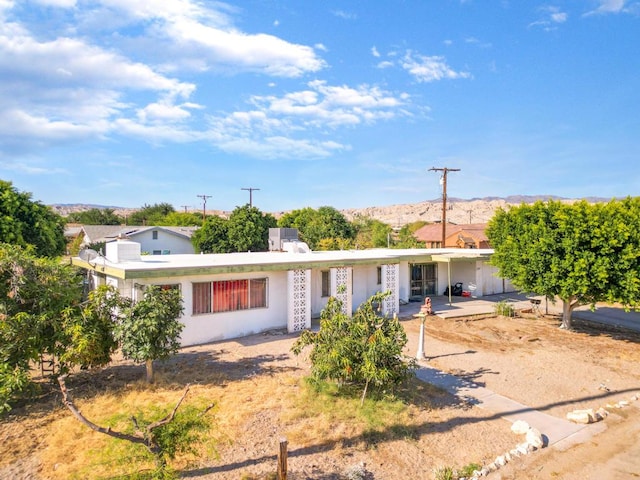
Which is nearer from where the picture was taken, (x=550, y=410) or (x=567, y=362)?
(x=550, y=410)

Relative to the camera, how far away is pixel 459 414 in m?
8.13

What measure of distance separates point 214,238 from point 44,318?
3427 centimetres

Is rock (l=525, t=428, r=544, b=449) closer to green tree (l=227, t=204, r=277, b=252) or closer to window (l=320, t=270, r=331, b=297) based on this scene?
window (l=320, t=270, r=331, b=297)

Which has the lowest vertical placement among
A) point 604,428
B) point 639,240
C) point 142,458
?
point 604,428

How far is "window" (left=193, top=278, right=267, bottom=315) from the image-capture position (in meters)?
13.0

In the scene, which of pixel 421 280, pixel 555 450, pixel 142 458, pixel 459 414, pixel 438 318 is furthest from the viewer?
pixel 421 280

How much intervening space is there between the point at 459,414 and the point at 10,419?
347 inches

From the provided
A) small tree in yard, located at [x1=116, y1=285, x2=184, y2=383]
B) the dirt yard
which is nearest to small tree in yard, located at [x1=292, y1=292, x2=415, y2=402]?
the dirt yard

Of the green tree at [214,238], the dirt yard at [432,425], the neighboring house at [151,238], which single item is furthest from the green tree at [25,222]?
the green tree at [214,238]

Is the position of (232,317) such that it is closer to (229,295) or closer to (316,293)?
(229,295)

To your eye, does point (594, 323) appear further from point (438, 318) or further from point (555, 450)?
point (555, 450)

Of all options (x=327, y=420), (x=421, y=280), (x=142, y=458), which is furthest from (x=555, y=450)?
(x=421, y=280)

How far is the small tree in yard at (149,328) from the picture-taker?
337 inches

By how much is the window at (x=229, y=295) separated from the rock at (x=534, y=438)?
9398mm
